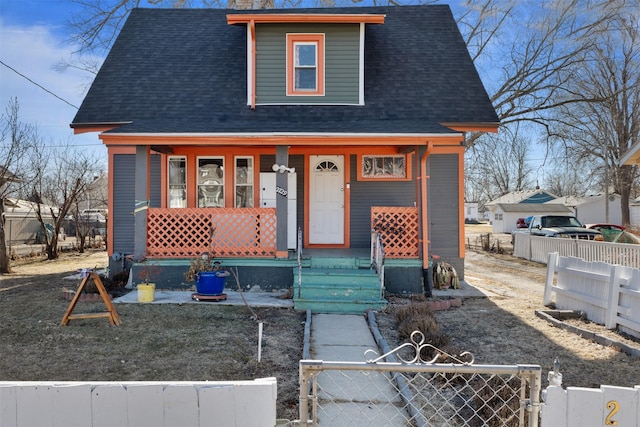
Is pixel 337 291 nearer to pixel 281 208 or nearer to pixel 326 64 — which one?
pixel 281 208

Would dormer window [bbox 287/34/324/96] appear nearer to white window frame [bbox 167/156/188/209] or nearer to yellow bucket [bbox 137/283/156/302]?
white window frame [bbox 167/156/188/209]

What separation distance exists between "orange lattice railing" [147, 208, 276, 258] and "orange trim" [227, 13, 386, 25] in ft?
14.8

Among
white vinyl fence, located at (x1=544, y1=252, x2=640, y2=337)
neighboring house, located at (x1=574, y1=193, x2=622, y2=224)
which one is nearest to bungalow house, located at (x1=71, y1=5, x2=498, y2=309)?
white vinyl fence, located at (x1=544, y1=252, x2=640, y2=337)

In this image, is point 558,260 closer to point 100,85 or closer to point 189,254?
point 189,254

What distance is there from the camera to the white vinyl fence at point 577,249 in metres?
13.3

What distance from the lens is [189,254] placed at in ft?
33.6

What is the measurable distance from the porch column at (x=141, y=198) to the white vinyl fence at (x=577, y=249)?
33.5 ft

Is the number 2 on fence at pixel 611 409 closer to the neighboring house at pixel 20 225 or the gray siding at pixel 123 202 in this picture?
the gray siding at pixel 123 202

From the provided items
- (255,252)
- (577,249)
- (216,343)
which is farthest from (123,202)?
(577,249)

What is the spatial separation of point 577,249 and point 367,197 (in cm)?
805

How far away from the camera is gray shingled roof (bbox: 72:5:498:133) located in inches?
439

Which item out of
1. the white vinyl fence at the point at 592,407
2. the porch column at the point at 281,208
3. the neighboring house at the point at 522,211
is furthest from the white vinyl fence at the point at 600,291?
the neighboring house at the point at 522,211

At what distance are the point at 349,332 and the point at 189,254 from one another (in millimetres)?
4439

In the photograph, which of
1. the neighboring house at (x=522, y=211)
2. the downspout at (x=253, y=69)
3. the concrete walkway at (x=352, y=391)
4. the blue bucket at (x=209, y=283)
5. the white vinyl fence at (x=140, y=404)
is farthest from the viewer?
the neighboring house at (x=522, y=211)
